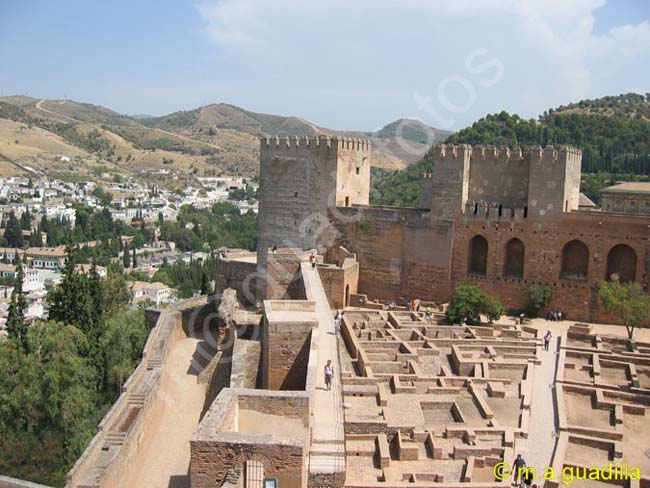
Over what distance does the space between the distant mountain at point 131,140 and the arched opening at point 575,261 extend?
7376cm

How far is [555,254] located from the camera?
19953 millimetres

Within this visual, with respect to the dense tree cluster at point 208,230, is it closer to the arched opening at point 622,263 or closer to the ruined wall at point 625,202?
the ruined wall at point 625,202

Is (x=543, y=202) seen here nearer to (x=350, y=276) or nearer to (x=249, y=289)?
(x=350, y=276)

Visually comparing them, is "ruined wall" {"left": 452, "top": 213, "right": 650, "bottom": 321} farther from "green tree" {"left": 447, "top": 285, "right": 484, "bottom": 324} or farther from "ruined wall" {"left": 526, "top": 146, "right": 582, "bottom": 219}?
"green tree" {"left": 447, "top": 285, "right": 484, "bottom": 324}

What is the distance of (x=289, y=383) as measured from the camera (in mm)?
13117

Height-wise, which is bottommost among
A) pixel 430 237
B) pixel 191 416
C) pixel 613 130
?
pixel 191 416

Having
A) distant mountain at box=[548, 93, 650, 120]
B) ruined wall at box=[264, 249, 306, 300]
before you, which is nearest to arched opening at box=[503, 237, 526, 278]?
ruined wall at box=[264, 249, 306, 300]

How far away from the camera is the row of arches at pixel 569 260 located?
64.1ft

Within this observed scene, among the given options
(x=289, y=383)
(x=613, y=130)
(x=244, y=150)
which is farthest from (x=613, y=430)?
(x=244, y=150)

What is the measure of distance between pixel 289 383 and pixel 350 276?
8.45 m

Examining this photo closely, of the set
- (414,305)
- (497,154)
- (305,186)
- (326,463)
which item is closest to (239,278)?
(305,186)

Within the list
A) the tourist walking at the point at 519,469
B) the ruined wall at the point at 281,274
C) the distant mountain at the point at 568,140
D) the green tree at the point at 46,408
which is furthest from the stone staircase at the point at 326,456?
the distant mountain at the point at 568,140

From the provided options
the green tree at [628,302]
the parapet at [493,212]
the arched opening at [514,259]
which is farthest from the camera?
the arched opening at [514,259]

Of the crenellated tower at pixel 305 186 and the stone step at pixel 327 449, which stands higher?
the crenellated tower at pixel 305 186
